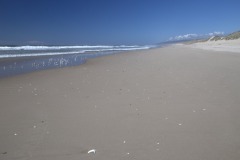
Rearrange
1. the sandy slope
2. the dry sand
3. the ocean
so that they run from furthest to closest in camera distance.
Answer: the sandy slope, the ocean, the dry sand

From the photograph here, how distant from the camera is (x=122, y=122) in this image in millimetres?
4207

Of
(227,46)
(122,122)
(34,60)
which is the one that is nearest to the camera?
(122,122)

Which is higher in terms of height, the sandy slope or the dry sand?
the sandy slope

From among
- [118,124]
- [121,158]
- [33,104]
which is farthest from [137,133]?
[33,104]

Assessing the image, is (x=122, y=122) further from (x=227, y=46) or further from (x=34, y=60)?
(x=227, y=46)

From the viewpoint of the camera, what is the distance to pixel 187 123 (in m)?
4.07

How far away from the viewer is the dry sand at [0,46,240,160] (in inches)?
124

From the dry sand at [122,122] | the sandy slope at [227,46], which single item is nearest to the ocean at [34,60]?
the dry sand at [122,122]

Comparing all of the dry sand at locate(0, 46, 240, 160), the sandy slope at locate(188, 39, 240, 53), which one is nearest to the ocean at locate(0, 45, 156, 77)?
the dry sand at locate(0, 46, 240, 160)

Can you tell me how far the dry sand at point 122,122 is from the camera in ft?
10.4

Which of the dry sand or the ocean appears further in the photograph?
the ocean

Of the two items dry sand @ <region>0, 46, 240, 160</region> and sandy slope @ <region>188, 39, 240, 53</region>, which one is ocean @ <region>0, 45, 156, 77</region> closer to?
dry sand @ <region>0, 46, 240, 160</region>

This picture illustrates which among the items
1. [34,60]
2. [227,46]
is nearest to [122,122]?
[34,60]

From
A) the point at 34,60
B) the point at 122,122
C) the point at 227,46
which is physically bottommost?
the point at 122,122
